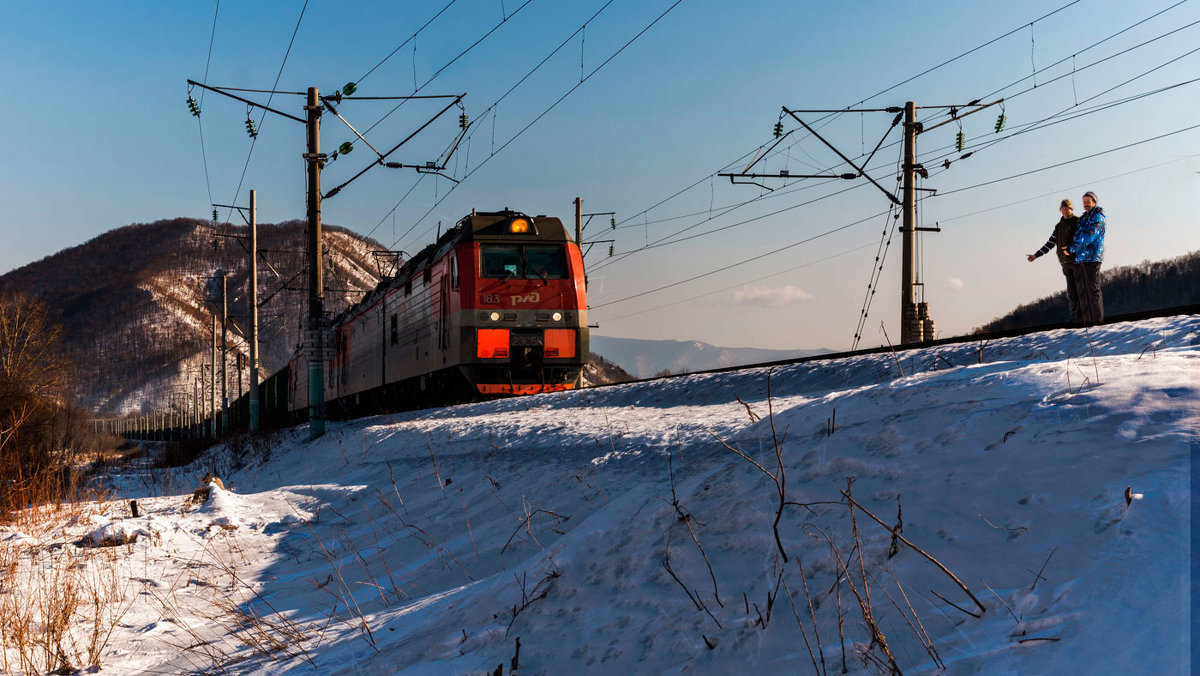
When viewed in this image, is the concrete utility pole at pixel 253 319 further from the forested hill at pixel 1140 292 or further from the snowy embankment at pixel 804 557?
the forested hill at pixel 1140 292

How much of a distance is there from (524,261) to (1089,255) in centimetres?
976

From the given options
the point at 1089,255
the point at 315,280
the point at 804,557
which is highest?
the point at 315,280

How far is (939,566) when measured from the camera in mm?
2924

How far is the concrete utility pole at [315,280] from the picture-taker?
57.1 feet

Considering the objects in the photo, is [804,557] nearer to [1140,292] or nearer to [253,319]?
[253,319]

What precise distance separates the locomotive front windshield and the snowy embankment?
873 cm

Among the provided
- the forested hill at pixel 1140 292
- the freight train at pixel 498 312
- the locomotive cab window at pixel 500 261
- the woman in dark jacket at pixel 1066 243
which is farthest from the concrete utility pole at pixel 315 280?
the forested hill at pixel 1140 292

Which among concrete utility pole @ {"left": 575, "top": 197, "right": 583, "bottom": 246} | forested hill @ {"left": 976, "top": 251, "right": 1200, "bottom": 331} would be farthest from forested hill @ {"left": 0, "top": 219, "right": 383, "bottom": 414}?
concrete utility pole @ {"left": 575, "top": 197, "right": 583, "bottom": 246}

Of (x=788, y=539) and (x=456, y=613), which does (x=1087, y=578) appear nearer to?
(x=788, y=539)

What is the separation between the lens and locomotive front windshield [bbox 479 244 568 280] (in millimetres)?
16078

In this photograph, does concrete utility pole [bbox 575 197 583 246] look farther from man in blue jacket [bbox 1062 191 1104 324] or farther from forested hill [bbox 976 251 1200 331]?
forested hill [bbox 976 251 1200 331]

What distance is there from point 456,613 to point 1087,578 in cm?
296

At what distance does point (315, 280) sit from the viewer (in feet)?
57.0

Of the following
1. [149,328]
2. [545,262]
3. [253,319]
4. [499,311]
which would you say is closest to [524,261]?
[545,262]
